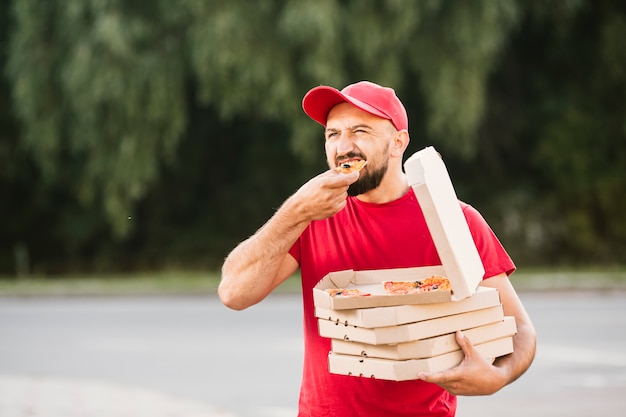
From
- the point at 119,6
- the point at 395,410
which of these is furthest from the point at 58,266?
the point at 395,410

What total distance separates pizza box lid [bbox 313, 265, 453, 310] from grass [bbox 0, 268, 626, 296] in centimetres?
1412

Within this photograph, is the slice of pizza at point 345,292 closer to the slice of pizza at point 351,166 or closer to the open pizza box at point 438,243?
the open pizza box at point 438,243

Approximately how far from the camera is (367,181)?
2924 mm

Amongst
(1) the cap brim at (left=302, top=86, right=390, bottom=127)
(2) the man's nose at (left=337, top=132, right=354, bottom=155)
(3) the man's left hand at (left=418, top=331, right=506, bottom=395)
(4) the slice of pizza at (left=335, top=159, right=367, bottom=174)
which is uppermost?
(1) the cap brim at (left=302, top=86, right=390, bottom=127)

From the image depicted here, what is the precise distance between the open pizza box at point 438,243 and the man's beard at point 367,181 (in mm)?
304

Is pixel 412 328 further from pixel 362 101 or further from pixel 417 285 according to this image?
pixel 362 101

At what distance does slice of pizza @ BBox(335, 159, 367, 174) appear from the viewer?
109 inches

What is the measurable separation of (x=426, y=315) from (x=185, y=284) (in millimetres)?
16256

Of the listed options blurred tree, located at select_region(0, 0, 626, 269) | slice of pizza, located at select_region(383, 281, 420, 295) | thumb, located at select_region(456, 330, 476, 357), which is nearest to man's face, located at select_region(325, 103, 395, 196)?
slice of pizza, located at select_region(383, 281, 420, 295)

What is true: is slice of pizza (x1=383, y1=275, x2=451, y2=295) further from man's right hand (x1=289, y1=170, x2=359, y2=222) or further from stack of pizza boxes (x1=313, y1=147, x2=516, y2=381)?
man's right hand (x1=289, y1=170, x2=359, y2=222)

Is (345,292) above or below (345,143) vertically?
below

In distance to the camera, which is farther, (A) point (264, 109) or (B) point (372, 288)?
(A) point (264, 109)

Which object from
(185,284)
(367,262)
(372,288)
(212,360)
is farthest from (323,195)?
(185,284)

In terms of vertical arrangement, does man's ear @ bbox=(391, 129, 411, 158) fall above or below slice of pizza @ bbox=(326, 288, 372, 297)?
above
